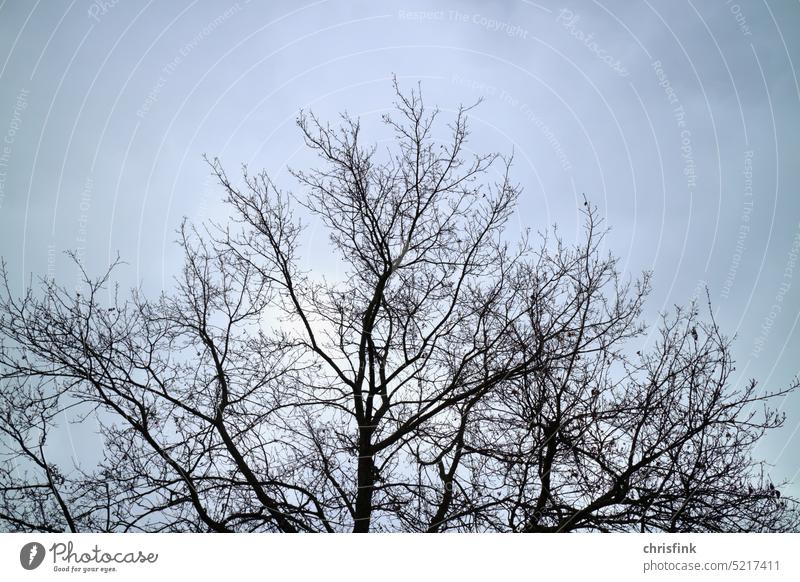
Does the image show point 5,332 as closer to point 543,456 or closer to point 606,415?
point 543,456

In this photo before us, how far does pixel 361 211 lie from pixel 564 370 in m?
4.57

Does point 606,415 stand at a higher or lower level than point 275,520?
higher

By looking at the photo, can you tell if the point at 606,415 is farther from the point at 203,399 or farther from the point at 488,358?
the point at 203,399

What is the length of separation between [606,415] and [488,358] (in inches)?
78.5

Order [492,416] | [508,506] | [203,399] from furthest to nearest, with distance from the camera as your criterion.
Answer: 1. [203,399]
2. [492,416]
3. [508,506]

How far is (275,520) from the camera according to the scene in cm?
861
